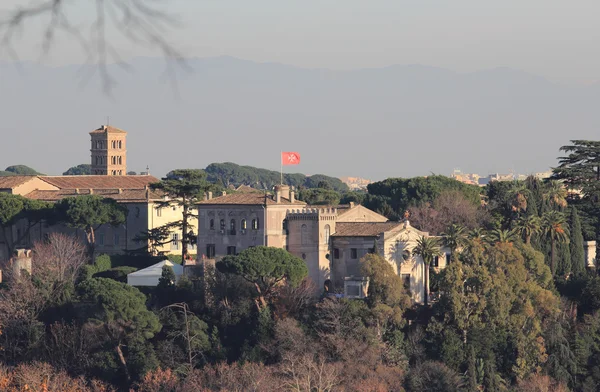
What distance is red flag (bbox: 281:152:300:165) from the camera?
2329 inches

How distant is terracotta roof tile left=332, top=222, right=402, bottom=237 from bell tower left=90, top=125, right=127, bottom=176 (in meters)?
52.4

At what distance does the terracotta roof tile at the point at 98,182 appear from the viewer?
7419cm

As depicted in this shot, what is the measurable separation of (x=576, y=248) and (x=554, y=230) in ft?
6.10

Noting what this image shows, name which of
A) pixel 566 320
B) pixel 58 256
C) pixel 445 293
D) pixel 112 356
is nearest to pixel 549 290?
pixel 566 320

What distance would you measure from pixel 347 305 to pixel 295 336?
2.54 metres

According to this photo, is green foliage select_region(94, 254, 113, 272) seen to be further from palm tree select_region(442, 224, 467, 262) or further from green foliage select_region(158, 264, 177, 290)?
palm tree select_region(442, 224, 467, 262)

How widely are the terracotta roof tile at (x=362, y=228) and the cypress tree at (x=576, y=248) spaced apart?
34.2 feet

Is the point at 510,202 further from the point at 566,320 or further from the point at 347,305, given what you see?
the point at 347,305

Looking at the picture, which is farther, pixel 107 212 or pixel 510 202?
pixel 107 212

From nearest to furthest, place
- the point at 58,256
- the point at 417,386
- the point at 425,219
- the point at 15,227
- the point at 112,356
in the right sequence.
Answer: the point at 417,386 → the point at 112,356 → the point at 58,256 → the point at 425,219 → the point at 15,227

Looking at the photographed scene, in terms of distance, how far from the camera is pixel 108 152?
102 metres

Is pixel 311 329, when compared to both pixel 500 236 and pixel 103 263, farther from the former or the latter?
pixel 103 263

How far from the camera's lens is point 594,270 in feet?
191

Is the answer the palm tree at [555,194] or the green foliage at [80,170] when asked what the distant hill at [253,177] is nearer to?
the green foliage at [80,170]
